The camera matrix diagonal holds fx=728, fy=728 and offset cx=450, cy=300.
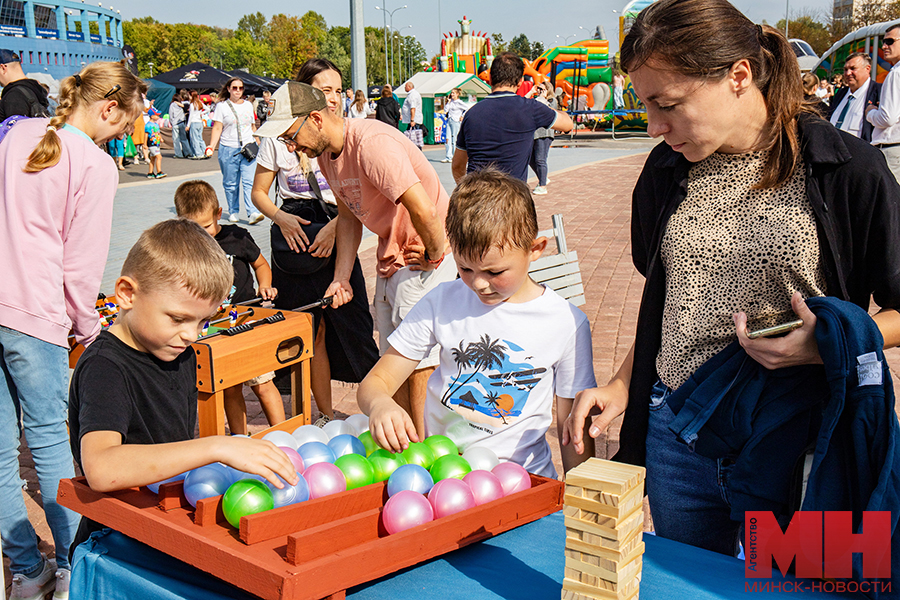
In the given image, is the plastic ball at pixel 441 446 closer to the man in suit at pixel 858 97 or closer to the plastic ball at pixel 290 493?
the plastic ball at pixel 290 493

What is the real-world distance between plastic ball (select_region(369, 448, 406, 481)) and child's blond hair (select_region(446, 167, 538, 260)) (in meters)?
0.59

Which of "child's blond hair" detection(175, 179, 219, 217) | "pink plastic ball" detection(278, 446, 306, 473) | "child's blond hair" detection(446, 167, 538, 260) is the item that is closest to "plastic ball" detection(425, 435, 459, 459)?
"pink plastic ball" detection(278, 446, 306, 473)

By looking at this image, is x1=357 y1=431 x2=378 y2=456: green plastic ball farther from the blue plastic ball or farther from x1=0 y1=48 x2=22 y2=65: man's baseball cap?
x1=0 y1=48 x2=22 y2=65: man's baseball cap

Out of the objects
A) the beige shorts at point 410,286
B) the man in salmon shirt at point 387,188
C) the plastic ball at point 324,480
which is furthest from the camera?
the beige shorts at point 410,286

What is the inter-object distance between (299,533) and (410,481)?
431 mm

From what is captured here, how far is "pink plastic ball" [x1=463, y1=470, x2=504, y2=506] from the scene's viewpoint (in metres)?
1.70

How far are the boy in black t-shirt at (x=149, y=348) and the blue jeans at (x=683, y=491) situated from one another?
46.8 inches

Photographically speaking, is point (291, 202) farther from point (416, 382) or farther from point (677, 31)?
point (677, 31)

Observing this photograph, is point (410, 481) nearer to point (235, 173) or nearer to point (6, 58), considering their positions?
point (6, 58)

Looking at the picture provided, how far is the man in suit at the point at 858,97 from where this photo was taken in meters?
8.27

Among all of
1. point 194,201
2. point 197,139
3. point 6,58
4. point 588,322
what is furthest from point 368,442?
point 197,139

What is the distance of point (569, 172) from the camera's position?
1759cm

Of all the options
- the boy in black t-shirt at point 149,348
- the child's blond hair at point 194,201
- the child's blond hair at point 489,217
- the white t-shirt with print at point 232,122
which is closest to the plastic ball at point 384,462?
the boy in black t-shirt at point 149,348

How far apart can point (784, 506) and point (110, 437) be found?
5.18 ft
